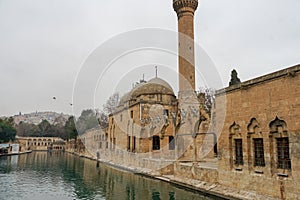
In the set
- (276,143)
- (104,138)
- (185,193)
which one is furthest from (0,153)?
(276,143)

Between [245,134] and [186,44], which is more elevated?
[186,44]

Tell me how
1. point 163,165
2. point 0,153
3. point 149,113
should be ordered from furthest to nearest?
point 0,153, point 149,113, point 163,165

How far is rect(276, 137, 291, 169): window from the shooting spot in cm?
873

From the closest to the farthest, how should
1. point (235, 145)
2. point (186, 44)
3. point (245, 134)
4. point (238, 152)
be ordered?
point (245, 134) → point (238, 152) → point (235, 145) → point (186, 44)

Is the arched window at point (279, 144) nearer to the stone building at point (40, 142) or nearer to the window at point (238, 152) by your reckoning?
the window at point (238, 152)

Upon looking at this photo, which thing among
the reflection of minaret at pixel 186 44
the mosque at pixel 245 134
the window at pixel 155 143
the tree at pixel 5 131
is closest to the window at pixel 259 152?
the mosque at pixel 245 134

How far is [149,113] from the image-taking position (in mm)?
23516

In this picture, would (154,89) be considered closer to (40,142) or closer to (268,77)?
(268,77)

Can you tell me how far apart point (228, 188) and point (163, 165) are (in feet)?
19.7

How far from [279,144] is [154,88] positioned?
58.6 feet

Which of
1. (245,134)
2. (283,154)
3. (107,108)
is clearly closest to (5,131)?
(107,108)

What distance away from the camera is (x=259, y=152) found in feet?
32.0

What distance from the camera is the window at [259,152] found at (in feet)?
31.5

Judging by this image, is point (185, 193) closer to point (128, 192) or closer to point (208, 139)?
point (128, 192)
